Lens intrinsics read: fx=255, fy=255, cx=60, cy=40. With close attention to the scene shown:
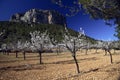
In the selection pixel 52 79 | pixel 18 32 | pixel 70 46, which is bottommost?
pixel 52 79

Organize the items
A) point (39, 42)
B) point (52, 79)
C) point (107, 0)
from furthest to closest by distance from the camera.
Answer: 1. point (39, 42)
2. point (52, 79)
3. point (107, 0)

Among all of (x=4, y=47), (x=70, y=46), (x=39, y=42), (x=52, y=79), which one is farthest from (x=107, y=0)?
(x=4, y=47)

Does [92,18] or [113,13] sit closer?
[113,13]

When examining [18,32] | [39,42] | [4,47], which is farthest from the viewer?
[18,32]

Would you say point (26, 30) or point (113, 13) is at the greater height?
point (26, 30)

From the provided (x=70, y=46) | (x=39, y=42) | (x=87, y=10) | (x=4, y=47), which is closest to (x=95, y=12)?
(x=87, y=10)

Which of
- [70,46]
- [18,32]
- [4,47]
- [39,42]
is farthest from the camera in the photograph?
[18,32]

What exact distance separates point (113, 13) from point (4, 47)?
8391 cm

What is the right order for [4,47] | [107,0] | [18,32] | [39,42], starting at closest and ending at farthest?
[107,0]
[39,42]
[4,47]
[18,32]

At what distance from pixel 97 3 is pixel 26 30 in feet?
501

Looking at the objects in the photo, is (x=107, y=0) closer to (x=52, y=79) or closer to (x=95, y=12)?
(x=95, y=12)

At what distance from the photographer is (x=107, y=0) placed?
48.1ft

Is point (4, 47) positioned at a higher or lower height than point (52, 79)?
higher

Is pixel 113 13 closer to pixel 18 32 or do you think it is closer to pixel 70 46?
pixel 70 46
